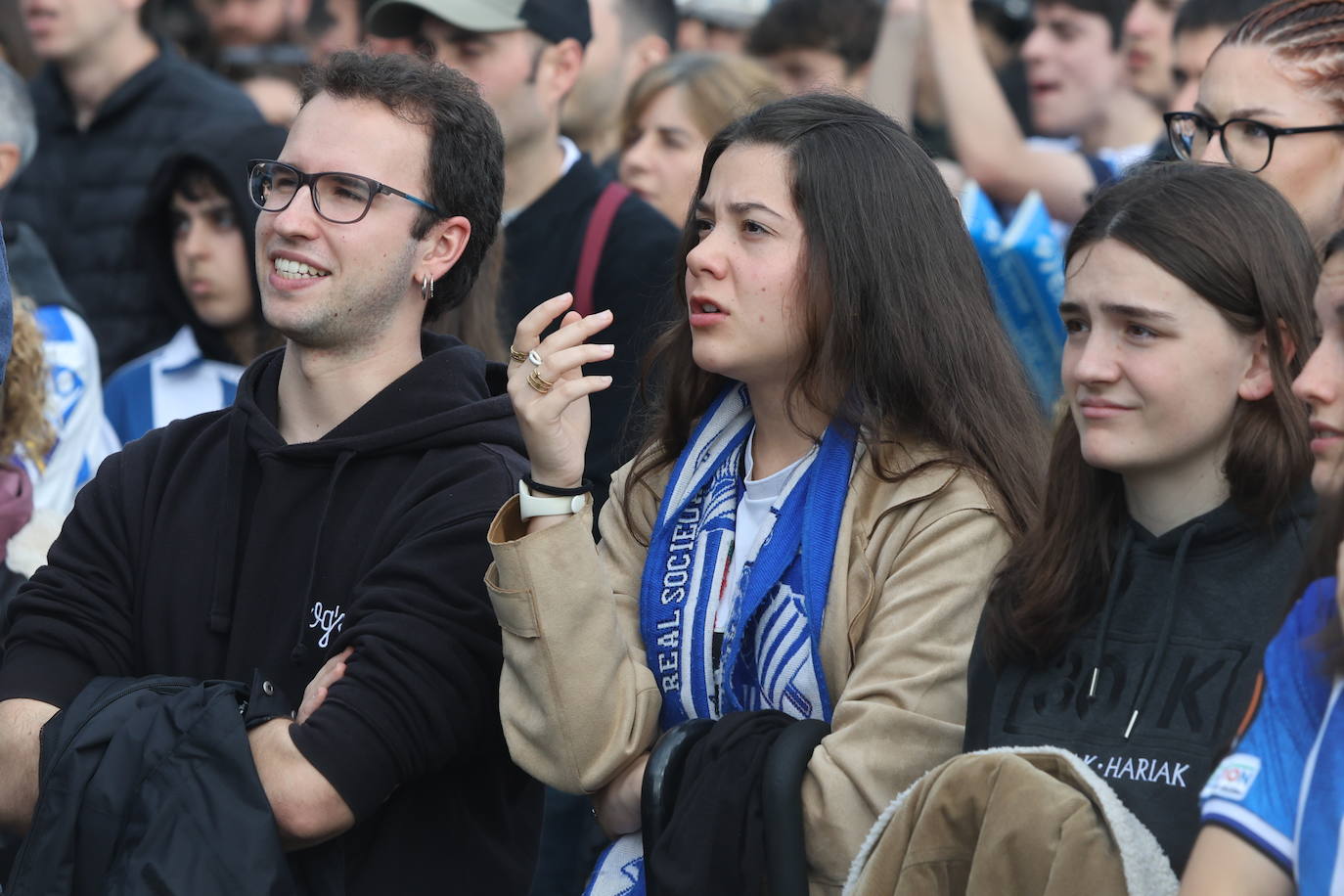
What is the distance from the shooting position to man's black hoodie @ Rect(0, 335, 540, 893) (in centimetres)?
322

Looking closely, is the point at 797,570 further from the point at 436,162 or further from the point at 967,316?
the point at 436,162

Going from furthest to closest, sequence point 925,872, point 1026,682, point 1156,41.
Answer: point 1156,41, point 1026,682, point 925,872

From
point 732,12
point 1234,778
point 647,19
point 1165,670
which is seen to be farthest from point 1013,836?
point 732,12

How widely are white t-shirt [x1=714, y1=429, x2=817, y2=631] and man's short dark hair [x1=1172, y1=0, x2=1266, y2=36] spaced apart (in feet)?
8.65

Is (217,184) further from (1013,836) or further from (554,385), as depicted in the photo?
(1013,836)

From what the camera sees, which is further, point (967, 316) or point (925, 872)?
point (967, 316)

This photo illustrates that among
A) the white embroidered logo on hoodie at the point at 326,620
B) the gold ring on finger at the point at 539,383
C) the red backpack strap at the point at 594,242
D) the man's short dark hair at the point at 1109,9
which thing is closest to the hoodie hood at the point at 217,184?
the red backpack strap at the point at 594,242

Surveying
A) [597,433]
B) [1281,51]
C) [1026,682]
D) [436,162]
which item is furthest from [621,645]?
[1281,51]

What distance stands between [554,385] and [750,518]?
0.49 meters

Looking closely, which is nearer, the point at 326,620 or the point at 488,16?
the point at 326,620

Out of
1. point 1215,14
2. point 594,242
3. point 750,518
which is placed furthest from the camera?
point 1215,14

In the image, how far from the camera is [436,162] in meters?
3.74

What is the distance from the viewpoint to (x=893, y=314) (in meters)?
3.37

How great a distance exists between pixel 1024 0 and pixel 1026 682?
722 centimetres
